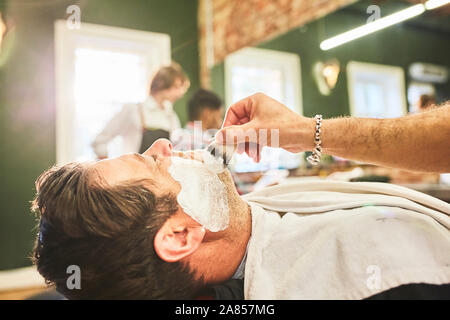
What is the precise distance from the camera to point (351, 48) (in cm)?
253

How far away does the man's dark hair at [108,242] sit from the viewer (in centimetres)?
78

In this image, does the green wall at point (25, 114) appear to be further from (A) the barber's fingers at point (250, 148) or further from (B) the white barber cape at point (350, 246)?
(B) the white barber cape at point (350, 246)

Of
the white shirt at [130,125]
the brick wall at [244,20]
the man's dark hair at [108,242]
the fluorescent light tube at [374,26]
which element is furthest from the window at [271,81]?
the man's dark hair at [108,242]

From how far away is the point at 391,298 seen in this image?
0.72 m

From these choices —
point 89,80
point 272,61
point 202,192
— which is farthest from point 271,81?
point 202,192

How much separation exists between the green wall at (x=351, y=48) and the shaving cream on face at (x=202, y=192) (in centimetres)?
148

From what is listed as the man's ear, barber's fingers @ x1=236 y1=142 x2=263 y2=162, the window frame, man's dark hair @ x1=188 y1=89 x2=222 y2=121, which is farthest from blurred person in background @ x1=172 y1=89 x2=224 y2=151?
the man's ear

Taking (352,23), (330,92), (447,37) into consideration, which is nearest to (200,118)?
(330,92)

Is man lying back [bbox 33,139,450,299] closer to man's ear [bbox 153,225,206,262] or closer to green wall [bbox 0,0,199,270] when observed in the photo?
man's ear [bbox 153,225,206,262]

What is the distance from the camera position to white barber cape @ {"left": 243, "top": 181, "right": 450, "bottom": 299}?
2.42ft

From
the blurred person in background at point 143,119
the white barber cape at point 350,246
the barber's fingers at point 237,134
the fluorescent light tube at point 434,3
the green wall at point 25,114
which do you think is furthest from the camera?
the green wall at point 25,114

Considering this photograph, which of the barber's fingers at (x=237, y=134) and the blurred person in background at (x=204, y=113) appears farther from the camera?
the blurred person in background at (x=204, y=113)

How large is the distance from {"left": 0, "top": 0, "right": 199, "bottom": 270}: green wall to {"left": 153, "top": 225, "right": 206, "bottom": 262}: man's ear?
2.71 meters
